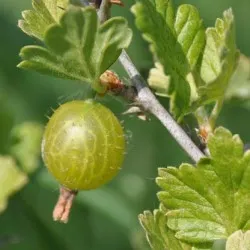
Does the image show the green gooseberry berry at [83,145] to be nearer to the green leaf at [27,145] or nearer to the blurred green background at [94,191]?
the green leaf at [27,145]

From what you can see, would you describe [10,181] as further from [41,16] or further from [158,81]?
[41,16]

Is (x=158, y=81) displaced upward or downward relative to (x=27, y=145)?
upward

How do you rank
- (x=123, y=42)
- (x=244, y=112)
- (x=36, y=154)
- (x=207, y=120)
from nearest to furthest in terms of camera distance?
(x=123, y=42)
(x=207, y=120)
(x=36, y=154)
(x=244, y=112)

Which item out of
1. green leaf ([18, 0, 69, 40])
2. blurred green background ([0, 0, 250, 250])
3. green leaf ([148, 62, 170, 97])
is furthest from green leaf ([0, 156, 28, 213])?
green leaf ([18, 0, 69, 40])

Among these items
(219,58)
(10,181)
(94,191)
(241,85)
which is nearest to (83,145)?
(219,58)

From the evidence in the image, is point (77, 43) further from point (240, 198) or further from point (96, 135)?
point (240, 198)

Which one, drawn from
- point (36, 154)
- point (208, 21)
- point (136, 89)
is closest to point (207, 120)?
point (136, 89)

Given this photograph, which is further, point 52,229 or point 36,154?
point 52,229
